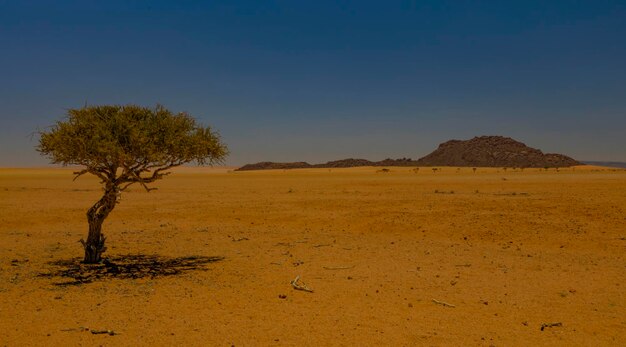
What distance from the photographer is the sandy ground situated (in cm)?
798

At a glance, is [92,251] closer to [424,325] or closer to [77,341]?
[77,341]

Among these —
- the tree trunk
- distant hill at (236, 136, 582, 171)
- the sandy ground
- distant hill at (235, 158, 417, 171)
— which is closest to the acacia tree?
the tree trunk

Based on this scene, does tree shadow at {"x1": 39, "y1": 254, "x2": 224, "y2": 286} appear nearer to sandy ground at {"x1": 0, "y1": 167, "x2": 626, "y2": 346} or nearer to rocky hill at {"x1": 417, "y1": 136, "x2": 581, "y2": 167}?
sandy ground at {"x1": 0, "y1": 167, "x2": 626, "y2": 346}

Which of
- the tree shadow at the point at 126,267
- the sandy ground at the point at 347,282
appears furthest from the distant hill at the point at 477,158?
the tree shadow at the point at 126,267

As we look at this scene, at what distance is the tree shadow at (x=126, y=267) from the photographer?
1206 cm

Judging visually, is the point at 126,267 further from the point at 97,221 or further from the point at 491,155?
the point at 491,155

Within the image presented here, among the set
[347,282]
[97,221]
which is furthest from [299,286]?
[97,221]

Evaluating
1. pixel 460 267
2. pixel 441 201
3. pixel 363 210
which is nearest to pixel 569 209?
pixel 441 201

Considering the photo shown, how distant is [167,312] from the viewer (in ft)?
29.7

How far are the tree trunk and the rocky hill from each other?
122m

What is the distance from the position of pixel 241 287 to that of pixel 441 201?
1819 centimetres

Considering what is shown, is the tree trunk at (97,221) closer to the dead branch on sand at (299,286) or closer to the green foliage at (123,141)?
the green foliage at (123,141)

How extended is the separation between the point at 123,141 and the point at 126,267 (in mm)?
3609

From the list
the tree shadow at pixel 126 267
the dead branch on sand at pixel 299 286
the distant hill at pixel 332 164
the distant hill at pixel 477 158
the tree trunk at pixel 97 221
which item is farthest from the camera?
the distant hill at pixel 332 164
